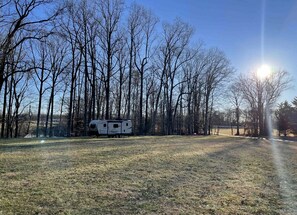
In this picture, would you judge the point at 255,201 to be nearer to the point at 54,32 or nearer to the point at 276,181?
the point at 276,181

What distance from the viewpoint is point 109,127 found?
26.5 m

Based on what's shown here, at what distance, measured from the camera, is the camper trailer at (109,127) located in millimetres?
26094

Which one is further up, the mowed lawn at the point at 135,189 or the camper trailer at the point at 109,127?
the camper trailer at the point at 109,127

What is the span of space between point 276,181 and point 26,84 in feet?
114

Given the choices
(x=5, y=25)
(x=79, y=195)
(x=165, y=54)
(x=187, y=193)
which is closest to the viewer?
(x=79, y=195)

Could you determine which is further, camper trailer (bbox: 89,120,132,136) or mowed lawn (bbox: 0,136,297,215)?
camper trailer (bbox: 89,120,132,136)

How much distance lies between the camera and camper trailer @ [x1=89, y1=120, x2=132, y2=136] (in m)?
26.1

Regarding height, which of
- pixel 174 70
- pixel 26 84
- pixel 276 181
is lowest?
pixel 276 181

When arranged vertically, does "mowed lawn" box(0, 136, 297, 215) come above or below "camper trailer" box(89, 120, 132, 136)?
below

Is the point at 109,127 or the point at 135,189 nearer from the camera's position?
the point at 135,189

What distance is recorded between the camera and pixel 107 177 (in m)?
6.57

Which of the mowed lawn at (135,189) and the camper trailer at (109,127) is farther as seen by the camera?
the camper trailer at (109,127)

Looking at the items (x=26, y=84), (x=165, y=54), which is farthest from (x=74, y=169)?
(x=165, y=54)

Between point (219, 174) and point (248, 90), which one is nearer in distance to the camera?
point (219, 174)
